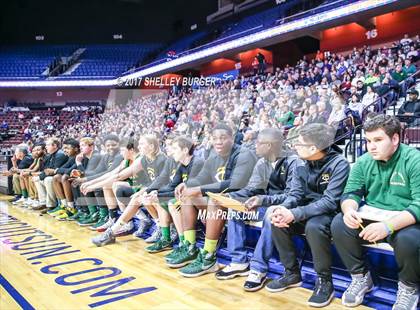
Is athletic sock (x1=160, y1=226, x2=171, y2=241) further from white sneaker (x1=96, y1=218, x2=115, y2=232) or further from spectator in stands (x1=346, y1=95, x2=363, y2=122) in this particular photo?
spectator in stands (x1=346, y1=95, x2=363, y2=122)

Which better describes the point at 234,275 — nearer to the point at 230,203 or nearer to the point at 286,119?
the point at 230,203

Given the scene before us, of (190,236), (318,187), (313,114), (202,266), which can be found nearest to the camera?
(318,187)

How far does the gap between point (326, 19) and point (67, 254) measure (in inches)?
441

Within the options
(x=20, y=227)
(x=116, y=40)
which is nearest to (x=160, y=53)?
(x=116, y=40)

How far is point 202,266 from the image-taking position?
3127mm

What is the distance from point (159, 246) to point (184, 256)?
551 millimetres

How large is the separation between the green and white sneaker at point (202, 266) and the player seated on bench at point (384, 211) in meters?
1.12

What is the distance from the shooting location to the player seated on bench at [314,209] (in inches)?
97.1

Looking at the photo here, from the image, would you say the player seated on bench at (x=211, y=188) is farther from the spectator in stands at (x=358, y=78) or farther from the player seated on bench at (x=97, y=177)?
the spectator in stands at (x=358, y=78)

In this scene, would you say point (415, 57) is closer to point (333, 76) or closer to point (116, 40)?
point (333, 76)

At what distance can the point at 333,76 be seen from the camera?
30.8 ft

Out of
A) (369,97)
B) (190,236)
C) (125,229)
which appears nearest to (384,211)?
(190,236)

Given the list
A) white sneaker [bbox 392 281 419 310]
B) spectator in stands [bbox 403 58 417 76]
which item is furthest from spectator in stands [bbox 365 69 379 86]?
white sneaker [bbox 392 281 419 310]

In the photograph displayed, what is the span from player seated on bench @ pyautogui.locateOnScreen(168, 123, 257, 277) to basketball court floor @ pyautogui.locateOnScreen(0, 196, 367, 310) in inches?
5.1
